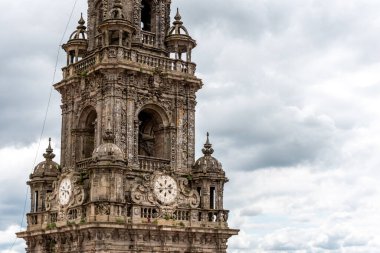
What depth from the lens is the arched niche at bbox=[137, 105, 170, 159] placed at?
4322cm

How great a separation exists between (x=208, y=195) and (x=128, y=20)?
1132 cm

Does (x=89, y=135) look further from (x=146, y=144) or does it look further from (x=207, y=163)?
(x=207, y=163)

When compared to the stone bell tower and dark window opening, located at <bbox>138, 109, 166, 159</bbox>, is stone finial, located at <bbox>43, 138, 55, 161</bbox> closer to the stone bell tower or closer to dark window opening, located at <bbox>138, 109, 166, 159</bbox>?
the stone bell tower

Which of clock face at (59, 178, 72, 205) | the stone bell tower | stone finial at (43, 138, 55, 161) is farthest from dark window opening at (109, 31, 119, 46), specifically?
clock face at (59, 178, 72, 205)

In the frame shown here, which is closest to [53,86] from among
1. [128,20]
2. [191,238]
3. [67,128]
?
[67,128]

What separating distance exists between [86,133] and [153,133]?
13.3ft

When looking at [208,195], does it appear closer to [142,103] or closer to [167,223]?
[167,223]

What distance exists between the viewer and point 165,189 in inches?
1622

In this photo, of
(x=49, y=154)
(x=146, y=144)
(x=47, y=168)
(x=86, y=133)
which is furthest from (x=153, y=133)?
(x=47, y=168)

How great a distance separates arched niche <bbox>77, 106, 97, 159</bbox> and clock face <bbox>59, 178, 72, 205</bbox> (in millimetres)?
2605

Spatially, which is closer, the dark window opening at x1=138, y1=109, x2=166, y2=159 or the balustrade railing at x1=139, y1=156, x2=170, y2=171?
the balustrade railing at x1=139, y1=156, x2=170, y2=171

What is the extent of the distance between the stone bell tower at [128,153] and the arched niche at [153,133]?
0.06m

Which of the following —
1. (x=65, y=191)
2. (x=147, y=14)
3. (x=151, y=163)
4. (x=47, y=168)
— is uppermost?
(x=147, y=14)

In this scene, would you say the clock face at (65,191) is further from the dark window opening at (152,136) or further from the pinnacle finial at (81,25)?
the pinnacle finial at (81,25)
